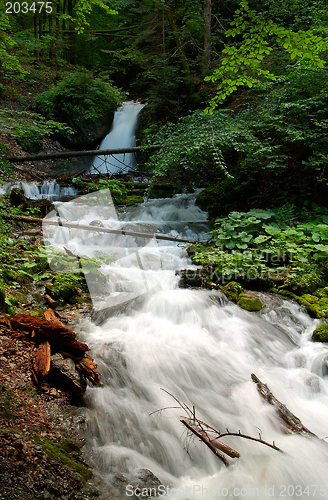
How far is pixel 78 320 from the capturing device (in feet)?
13.8

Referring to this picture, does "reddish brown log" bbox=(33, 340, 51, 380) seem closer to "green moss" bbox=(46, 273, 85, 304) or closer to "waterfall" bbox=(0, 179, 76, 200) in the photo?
"green moss" bbox=(46, 273, 85, 304)

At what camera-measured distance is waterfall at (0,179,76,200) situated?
9.77m

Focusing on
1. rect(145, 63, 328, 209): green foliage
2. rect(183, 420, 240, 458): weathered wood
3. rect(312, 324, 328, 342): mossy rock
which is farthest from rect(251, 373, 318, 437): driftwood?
rect(145, 63, 328, 209): green foliage

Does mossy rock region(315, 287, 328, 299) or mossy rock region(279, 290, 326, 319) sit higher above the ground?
mossy rock region(315, 287, 328, 299)

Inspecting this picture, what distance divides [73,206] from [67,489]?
8.27m

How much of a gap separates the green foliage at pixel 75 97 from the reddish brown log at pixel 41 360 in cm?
1378

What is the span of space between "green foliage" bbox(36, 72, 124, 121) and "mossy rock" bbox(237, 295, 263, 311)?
501 inches

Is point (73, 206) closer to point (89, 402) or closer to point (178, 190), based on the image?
point (178, 190)

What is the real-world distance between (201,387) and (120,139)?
1388 cm

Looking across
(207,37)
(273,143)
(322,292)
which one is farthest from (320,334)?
(207,37)

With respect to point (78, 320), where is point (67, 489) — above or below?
above

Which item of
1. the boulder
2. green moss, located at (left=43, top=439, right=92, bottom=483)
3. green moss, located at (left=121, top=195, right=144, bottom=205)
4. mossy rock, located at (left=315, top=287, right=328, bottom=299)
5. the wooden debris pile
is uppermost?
the boulder

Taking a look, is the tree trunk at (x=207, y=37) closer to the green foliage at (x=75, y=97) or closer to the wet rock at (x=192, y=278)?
the green foliage at (x=75, y=97)

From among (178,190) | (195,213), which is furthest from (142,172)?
(195,213)
